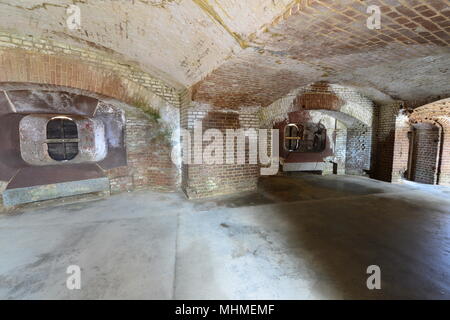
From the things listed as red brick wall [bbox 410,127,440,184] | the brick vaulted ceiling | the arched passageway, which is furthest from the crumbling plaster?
red brick wall [bbox 410,127,440,184]

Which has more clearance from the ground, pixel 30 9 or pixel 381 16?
pixel 30 9

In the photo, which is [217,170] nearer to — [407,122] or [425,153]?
[407,122]

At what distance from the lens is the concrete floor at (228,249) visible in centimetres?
181

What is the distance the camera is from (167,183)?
4891 mm

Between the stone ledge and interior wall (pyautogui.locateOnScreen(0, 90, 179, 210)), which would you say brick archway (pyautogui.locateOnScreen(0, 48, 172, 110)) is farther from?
the stone ledge

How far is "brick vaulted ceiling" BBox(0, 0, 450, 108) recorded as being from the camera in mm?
1653

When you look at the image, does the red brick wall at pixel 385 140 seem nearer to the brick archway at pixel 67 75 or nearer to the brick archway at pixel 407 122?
the brick archway at pixel 407 122

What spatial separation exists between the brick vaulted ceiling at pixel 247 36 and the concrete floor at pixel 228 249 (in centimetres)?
225

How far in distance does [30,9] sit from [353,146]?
8441 mm

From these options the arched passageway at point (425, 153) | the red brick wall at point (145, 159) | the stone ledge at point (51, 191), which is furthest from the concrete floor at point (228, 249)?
the arched passageway at point (425, 153)
